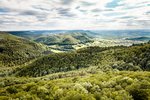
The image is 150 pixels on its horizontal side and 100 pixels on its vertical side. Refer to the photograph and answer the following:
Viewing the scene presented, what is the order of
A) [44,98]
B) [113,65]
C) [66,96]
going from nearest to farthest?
[66,96]
[44,98]
[113,65]

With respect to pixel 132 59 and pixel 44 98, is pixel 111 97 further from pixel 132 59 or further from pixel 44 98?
pixel 132 59

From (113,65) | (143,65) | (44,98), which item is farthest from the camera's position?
(113,65)

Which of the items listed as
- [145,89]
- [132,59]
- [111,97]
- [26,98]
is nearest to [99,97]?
[111,97]

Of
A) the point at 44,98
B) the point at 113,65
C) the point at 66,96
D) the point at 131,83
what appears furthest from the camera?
the point at 113,65

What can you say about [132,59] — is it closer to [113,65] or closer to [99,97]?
[113,65]

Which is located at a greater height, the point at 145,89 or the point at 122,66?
the point at 145,89

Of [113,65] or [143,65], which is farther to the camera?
[113,65]

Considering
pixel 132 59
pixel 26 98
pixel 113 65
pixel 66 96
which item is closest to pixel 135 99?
pixel 66 96

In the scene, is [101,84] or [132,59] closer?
[101,84]

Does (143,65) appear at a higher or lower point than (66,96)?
lower
